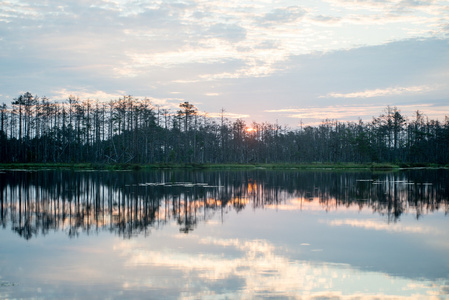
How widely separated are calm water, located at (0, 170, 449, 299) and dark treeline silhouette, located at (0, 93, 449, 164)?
5839 cm

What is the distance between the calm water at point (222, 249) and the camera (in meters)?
8.45

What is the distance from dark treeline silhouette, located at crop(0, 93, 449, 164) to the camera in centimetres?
8275

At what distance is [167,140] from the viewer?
9306 cm

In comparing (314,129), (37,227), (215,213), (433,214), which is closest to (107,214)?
(37,227)

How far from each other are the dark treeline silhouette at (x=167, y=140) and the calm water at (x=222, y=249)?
5839 centimetres

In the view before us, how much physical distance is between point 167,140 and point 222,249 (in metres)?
82.5

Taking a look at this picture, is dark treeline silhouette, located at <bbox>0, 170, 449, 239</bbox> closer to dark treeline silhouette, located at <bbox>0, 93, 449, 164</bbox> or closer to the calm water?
the calm water

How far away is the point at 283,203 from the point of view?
23.0 m

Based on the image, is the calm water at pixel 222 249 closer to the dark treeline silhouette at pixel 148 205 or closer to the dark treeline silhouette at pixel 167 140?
the dark treeline silhouette at pixel 148 205

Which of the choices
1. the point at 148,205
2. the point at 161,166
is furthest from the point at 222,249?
the point at 161,166

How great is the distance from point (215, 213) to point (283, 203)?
5.66 meters

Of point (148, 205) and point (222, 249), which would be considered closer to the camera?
point (222, 249)

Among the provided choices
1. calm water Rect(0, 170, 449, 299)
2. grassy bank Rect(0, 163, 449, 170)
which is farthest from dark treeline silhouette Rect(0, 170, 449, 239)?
grassy bank Rect(0, 163, 449, 170)

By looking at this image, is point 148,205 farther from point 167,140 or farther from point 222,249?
point 167,140
